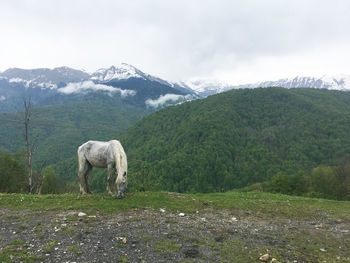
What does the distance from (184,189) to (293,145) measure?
8862cm

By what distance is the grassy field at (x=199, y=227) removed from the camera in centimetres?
742

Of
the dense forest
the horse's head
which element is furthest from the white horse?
the dense forest

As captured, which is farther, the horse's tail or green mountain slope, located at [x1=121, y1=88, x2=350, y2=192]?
green mountain slope, located at [x1=121, y1=88, x2=350, y2=192]

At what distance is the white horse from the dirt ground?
7.46ft

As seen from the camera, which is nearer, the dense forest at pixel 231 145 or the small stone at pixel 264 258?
the small stone at pixel 264 258

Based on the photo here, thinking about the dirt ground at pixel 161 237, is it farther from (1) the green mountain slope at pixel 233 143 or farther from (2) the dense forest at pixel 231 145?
(1) the green mountain slope at pixel 233 143

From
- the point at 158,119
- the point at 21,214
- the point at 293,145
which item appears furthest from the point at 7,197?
the point at 158,119

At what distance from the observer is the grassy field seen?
742 cm

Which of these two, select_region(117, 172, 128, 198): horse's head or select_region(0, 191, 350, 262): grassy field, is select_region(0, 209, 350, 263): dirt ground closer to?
select_region(0, 191, 350, 262): grassy field

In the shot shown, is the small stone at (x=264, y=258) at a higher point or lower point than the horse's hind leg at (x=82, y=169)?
lower

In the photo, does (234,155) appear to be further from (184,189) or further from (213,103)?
(213,103)

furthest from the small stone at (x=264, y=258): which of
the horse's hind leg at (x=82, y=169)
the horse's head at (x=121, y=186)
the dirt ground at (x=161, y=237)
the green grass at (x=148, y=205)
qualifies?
the horse's hind leg at (x=82, y=169)

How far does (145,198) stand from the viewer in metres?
13.1

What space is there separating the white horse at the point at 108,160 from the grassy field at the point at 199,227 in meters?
1.18
